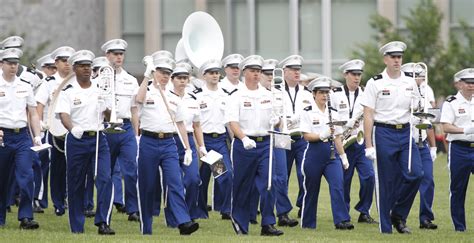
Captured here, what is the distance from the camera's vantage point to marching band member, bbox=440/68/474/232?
18344 millimetres

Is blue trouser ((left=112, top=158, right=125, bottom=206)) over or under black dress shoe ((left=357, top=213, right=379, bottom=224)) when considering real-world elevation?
over

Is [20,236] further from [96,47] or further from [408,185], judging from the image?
[96,47]

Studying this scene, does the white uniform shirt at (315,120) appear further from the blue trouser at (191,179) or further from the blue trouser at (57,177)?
the blue trouser at (57,177)

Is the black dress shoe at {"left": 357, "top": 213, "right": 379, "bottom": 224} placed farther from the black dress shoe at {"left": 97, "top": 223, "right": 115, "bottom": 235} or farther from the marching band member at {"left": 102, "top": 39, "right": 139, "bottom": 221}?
the black dress shoe at {"left": 97, "top": 223, "right": 115, "bottom": 235}

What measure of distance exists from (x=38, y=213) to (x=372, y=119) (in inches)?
230

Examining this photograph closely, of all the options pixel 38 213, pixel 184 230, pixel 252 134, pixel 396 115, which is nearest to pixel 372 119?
pixel 396 115

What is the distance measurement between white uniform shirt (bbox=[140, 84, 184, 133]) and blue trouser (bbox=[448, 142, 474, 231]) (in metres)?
3.42

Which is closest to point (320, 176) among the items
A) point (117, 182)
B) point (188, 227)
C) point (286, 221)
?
point (286, 221)

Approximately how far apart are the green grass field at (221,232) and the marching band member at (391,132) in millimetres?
540

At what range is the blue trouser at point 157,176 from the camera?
1712cm

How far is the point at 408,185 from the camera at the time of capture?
58.8 ft

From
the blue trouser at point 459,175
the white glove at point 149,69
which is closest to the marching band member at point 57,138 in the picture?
the white glove at point 149,69

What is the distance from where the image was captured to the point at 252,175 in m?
17.6

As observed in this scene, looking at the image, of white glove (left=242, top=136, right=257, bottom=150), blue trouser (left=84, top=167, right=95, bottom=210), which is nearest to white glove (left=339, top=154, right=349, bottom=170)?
white glove (left=242, top=136, right=257, bottom=150)
